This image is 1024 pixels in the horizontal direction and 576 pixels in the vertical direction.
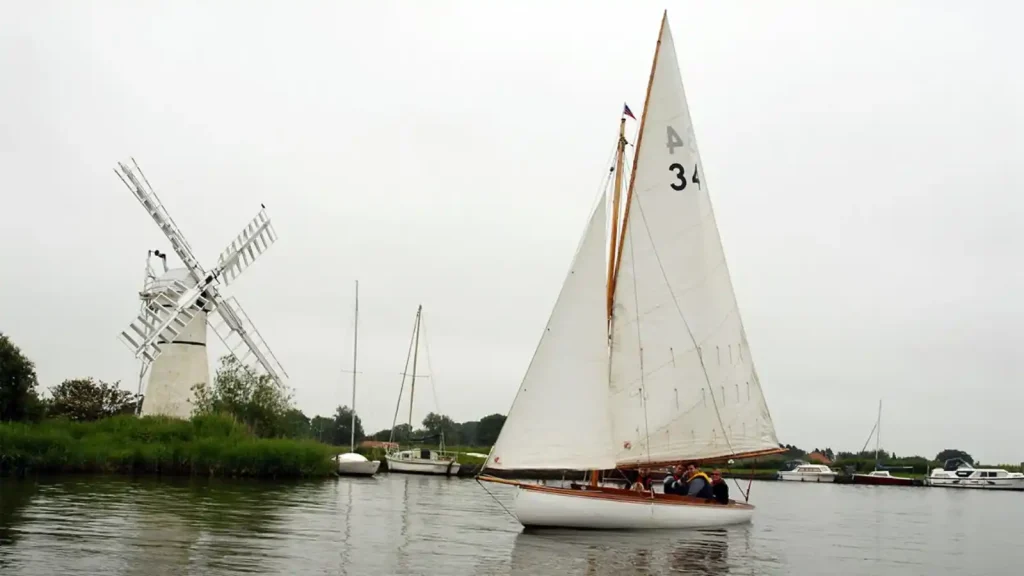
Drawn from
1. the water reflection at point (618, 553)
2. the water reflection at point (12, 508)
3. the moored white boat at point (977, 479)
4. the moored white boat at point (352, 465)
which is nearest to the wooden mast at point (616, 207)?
the water reflection at point (618, 553)

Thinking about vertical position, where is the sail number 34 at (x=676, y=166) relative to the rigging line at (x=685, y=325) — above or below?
above

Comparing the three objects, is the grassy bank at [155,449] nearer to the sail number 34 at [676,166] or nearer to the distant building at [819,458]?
the sail number 34 at [676,166]

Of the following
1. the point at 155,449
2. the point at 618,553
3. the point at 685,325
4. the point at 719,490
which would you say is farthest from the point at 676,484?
the point at 155,449

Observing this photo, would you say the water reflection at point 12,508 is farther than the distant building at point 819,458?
No

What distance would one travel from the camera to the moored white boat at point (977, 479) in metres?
109

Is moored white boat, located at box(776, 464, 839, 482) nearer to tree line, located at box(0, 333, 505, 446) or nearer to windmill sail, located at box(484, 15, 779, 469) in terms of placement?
tree line, located at box(0, 333, 505, 446)

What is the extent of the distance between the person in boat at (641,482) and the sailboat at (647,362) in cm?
44

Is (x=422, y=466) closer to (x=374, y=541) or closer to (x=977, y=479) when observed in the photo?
(x=374, y=541)

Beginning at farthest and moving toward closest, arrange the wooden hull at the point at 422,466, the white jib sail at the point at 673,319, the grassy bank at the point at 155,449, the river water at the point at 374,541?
the wooden hull at the point at 422,466 < the grassy bank at the point at 155,449 < the white jib sail at the point at 673,319 < the river water at the point at 374,541

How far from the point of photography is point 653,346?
33.0 metres

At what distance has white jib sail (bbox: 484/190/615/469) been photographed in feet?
96.3

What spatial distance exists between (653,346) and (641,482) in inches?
178

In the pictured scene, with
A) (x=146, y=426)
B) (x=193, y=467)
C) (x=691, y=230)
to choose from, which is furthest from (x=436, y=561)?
(x=146, y=426)

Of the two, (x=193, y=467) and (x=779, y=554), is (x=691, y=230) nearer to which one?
(x=779, y=554)
